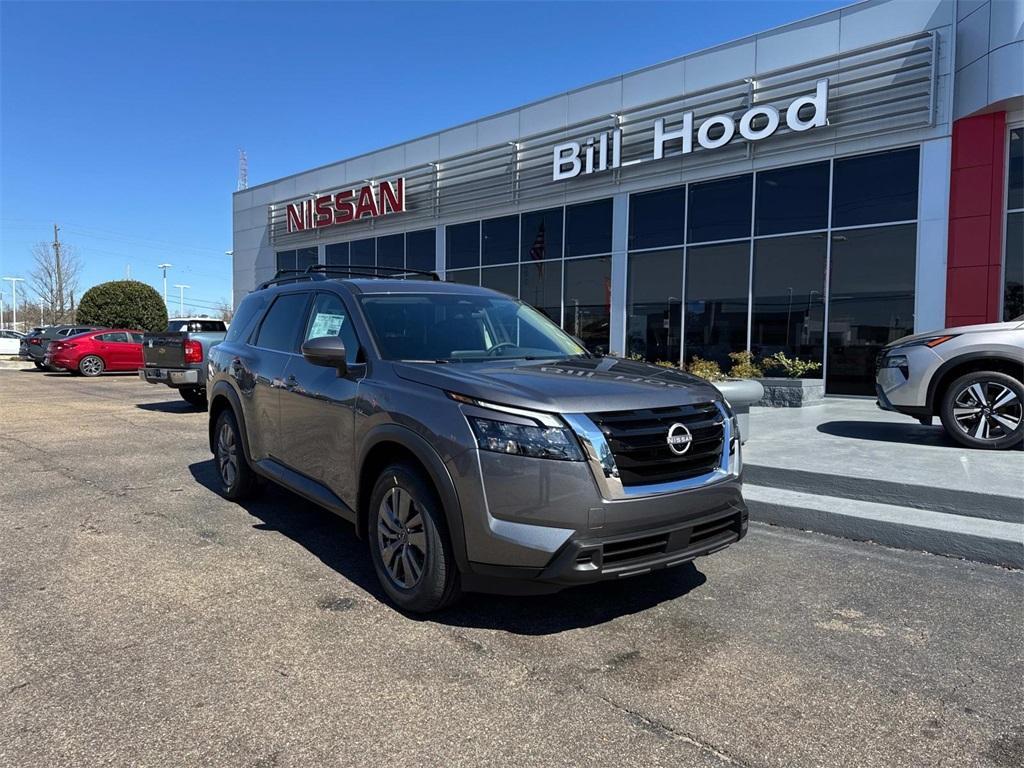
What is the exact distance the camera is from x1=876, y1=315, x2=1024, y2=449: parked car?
6555mm

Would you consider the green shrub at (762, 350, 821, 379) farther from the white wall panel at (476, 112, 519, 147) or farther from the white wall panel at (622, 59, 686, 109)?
the white wall panel at (476, 112, 519, 147)

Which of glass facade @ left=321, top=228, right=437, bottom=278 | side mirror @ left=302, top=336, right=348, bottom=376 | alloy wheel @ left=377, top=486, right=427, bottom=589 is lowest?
alloy wheel @ left=377, top=486, right=427, bottom=589

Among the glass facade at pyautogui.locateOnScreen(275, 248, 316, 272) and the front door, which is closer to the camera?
the front door

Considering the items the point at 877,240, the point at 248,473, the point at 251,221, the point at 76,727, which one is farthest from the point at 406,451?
the point at 251,221

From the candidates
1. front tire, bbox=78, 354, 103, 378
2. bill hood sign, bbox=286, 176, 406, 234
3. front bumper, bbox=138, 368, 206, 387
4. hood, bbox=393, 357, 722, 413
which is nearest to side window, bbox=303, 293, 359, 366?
hood, bbox=393, 357, 722, 413

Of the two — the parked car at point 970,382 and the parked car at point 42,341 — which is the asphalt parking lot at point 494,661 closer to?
the parked car at point 970,382

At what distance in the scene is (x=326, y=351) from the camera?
3.82 meters

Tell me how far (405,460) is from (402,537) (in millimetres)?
401

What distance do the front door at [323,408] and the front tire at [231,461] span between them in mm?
947

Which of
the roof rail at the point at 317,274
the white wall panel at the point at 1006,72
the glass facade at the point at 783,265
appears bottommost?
the roof rail at the point at 317,274

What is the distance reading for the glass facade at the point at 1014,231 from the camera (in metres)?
11.0

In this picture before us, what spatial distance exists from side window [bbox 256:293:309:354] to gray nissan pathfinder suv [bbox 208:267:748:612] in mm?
365

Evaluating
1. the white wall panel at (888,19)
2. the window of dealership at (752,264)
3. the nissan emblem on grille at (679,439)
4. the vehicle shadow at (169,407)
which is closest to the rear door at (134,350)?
the vehicle shadow at (169,407)

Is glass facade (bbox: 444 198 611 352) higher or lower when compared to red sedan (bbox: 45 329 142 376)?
higher
